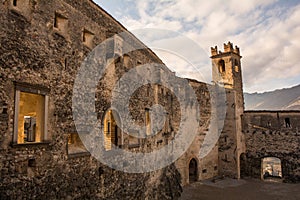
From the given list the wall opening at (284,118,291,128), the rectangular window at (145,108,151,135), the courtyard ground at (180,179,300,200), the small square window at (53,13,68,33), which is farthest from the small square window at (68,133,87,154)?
the wall opening at (284,118,291,128)

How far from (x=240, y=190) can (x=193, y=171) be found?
362cm

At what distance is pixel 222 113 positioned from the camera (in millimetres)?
20000

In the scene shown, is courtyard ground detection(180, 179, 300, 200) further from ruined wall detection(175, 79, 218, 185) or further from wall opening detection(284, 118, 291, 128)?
wall opening detection(284, 118, 291, 128)

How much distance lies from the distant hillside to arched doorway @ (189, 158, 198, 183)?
70591 mm

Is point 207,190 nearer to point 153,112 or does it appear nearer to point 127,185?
point 153,112

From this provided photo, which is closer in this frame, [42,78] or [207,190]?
[42,78]

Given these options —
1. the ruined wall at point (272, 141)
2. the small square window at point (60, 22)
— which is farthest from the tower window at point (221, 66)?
the small square window at point (60, 22)


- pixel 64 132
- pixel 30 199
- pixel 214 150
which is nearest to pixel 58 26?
pixel 64 132

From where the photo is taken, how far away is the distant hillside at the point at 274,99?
84.3 m

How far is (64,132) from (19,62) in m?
2.22

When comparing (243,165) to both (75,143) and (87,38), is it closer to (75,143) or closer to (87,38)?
(75,143)

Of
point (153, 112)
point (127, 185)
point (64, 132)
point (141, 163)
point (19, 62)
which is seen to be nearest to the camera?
point (19, 62)

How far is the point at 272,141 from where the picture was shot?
19.2 meters

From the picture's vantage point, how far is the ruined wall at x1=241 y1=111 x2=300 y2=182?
1844cm
